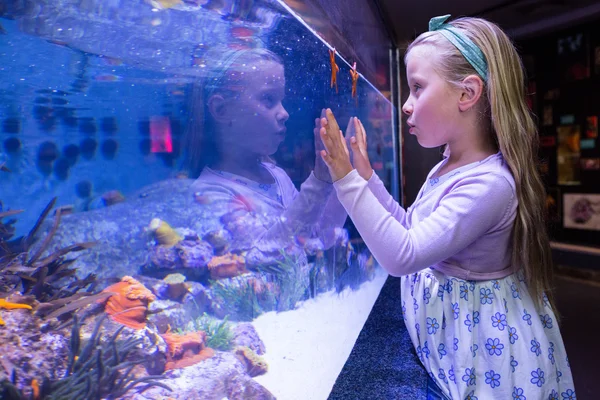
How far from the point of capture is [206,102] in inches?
32.9

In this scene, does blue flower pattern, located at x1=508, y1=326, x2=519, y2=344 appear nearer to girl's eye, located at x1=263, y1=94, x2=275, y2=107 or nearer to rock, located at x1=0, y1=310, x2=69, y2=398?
girl's eye, located at x1=263, y1=94, x2=275, y2=107

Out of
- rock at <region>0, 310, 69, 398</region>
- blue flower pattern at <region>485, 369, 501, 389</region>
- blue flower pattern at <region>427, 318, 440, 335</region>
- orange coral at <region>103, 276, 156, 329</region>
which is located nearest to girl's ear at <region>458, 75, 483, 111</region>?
blue flower pattern at <region>427, 318, 440, 335</region>

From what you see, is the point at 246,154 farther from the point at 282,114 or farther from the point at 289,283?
the point at 289,283

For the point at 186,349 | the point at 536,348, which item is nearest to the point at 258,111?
the point at 186,349

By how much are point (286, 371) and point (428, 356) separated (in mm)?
382

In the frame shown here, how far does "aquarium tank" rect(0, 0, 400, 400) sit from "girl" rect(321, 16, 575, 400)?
21cm

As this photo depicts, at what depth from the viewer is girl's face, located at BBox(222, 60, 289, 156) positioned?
89 centimetres

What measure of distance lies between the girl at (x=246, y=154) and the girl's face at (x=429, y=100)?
1.12 feet

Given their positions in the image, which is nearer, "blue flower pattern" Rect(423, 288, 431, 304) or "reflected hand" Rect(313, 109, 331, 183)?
"blue flower pattern" Rect(423, 288, 431, 304)

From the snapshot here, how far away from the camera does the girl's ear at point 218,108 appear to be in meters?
0.84

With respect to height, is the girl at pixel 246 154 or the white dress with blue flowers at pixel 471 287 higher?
the girl at pixel 246 154

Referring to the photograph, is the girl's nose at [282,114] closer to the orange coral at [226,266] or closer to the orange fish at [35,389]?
the orange coral at [226,266]

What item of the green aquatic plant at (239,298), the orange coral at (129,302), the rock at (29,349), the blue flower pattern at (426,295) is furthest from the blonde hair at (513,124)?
the rock at (29,349)

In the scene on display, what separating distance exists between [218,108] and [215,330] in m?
0.47
